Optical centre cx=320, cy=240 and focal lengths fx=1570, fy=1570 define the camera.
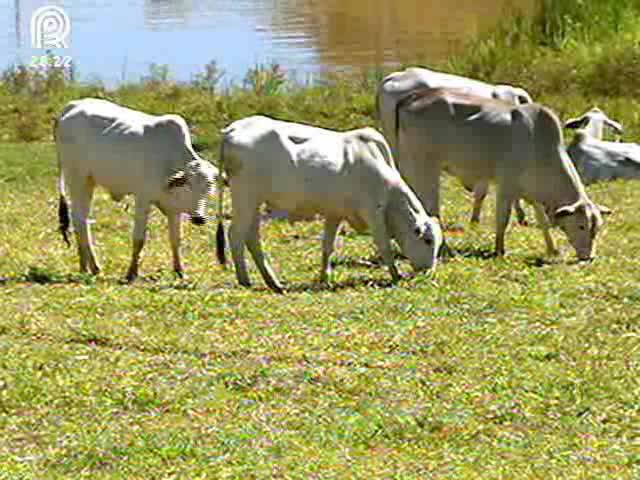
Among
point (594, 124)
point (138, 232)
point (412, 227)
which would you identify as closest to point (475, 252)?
point (412, 227)

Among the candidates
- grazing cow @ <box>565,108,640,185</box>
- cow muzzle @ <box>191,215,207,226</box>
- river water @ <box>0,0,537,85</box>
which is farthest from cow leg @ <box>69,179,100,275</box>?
river water @ <box>0,0,537,85</box>

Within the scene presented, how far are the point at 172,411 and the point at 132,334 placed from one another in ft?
4.85

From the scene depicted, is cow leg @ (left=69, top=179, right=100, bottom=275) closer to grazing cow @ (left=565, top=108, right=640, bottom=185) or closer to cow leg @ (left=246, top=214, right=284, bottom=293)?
cow leg @ (left=246, top=214, right=284, bottom=293)

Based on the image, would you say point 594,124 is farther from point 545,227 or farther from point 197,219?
point 197,219

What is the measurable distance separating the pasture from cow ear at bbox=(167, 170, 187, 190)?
69 centimetres

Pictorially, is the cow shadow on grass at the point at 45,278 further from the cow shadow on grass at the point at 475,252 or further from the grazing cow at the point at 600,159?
the grazing cow at the point at 600,159

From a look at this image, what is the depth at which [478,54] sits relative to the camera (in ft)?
72.8

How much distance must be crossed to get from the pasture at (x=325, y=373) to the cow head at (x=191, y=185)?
0.57m

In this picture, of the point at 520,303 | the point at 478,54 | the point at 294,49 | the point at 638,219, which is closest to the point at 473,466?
the point at 520,303

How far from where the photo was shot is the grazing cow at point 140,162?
11188 millimetres

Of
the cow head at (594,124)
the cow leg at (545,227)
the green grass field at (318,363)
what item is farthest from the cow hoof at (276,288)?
the cow head at (594,124)

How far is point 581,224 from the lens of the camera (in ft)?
40.0

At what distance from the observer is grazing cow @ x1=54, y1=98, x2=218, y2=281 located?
11.2 m

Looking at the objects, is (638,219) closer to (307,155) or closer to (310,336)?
(307,155)
